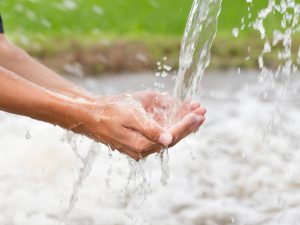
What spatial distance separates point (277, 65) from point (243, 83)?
41 cm

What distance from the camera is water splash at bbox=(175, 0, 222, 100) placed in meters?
3.00

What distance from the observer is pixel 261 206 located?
3.23 meters

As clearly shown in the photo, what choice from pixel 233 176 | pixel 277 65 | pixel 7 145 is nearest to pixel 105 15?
pixel 277 65

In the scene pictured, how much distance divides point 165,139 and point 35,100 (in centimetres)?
36

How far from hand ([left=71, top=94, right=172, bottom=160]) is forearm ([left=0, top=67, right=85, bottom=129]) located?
3 centimetres

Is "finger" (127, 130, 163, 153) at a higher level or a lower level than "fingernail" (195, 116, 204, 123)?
lower

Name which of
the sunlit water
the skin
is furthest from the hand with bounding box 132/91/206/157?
the sunlit water

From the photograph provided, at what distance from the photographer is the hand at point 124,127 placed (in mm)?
2129

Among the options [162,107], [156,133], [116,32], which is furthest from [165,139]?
[116,32]

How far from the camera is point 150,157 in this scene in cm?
387

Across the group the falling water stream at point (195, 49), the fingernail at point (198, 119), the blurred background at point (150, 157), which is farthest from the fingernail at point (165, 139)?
the falling water stream at point (195, 49)

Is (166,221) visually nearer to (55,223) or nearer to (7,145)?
(55,223)

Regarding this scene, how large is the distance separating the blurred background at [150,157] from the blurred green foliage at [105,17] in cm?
1

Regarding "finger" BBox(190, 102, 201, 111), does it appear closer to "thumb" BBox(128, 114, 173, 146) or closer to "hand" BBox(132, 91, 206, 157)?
"hand" BBox(132, 91, 206, 157)
